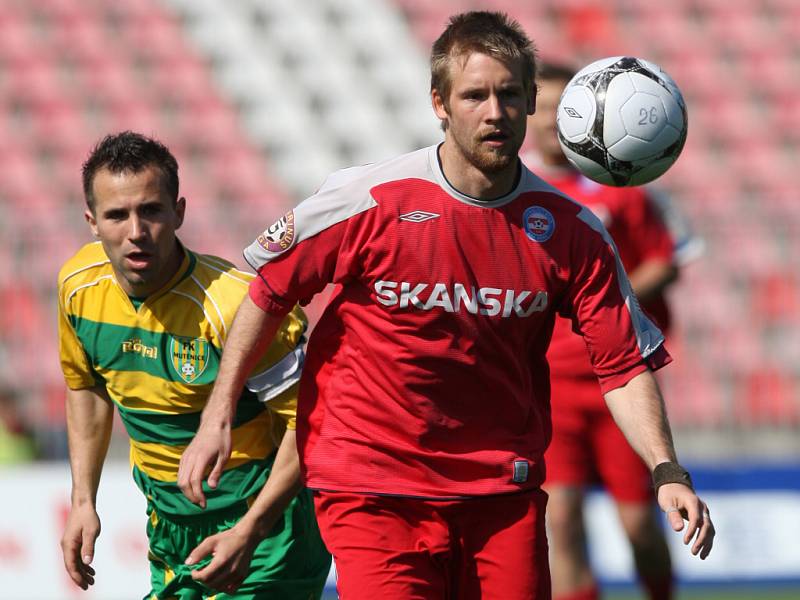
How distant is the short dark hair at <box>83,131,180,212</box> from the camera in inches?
169

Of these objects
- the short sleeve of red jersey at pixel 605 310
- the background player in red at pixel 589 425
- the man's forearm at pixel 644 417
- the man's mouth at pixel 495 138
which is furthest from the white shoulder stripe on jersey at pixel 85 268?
the background player in red at pixel 589 425

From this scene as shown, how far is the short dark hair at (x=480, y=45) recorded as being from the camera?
12.5 feet

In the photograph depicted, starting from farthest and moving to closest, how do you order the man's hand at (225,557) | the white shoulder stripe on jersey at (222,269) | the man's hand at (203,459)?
the white shoulder stripe on jersey at (222,269) < the man's hand at (225,557) < the man's hand at (203,459)

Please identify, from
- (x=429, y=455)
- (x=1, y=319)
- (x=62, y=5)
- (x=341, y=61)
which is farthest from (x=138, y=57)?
(x=429, y=455)

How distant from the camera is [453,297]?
3867 millimetres

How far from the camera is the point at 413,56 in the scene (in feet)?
50.2

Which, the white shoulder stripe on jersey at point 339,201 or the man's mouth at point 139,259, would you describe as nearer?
the white shoulder stripe on jersey at point 339,201

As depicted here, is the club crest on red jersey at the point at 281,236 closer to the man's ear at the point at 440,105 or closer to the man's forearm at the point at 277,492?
the man's ear at the point at 440,105

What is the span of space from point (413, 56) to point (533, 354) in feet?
38.1

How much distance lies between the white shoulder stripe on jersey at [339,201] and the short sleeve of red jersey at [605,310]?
534 mm

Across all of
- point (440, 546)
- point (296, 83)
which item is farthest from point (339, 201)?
point (296, 83)

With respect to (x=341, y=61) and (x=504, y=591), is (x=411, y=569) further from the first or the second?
(x=341, y=61)

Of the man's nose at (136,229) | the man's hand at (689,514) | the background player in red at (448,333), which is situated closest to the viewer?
the man's hand at (689,514)

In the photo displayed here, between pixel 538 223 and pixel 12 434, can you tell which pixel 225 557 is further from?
pixel 12 434
